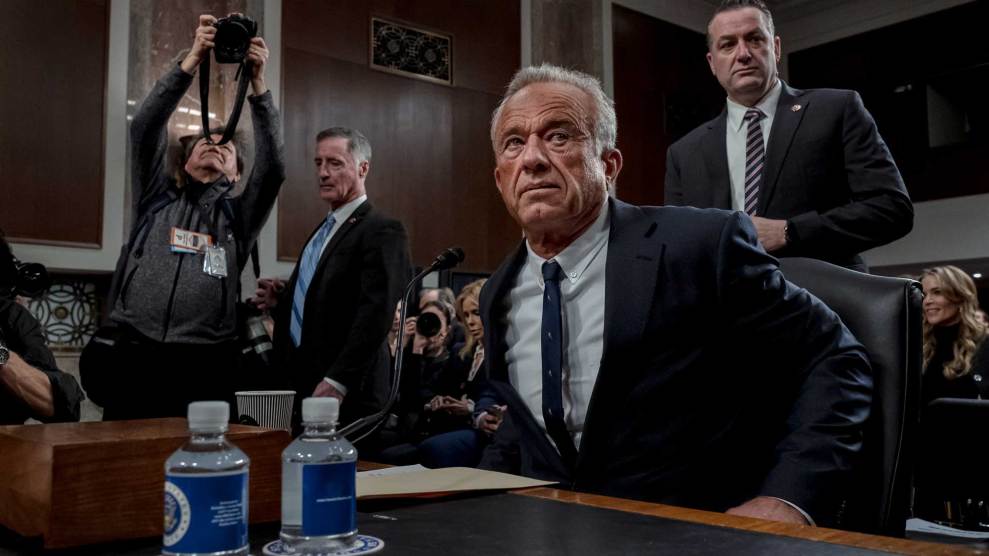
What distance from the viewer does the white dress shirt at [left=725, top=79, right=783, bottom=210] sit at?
2043 mm

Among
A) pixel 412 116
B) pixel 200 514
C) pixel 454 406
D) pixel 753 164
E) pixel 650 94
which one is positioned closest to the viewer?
pixel 200 514

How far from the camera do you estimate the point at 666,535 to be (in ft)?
2.48

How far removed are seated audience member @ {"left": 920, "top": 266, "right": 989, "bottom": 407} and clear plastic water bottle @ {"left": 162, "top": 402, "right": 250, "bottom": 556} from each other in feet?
13.4

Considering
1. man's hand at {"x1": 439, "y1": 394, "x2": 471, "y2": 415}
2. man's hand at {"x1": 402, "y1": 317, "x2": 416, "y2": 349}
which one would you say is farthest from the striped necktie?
man's hand at {"x1": 402, "y1": 317, "x2": 416, "y2": 349}

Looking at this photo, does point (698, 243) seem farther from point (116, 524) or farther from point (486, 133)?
point (486, 133)

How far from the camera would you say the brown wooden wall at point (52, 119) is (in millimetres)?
4492

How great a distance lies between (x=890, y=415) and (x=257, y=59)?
1901mm

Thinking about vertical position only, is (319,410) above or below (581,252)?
below

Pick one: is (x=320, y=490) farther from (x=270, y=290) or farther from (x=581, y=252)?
(x=270, y=290)

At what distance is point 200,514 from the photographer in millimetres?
613

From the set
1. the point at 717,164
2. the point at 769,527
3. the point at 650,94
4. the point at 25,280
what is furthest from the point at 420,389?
the point at 650,94

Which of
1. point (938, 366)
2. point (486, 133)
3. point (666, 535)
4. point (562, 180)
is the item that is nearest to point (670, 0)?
point (486, 133)

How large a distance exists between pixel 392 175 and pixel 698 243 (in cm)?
491

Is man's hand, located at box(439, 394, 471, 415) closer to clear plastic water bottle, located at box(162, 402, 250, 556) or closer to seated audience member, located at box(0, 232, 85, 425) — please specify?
seated audience member, located at box(0, 232, 85, 425)
